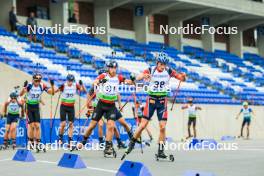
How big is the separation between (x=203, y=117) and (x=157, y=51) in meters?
9.08

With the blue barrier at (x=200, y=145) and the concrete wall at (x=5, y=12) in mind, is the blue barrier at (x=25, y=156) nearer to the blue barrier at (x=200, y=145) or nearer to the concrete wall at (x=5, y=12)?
the blue barrier at (x=200, y=145)

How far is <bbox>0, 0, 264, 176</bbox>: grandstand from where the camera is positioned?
84.1 feet

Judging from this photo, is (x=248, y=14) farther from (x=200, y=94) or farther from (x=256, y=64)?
(x=200, y=94)

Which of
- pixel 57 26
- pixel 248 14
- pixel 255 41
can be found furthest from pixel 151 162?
pixel 255 41

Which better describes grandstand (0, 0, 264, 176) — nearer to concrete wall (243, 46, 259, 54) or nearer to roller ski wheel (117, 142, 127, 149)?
concrete wall (243, 46, 259, 54)

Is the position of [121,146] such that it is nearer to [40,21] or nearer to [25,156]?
[25,156]

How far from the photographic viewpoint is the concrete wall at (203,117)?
848 inches

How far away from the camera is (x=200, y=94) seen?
30.6 meters

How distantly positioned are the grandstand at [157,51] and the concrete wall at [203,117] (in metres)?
0.04

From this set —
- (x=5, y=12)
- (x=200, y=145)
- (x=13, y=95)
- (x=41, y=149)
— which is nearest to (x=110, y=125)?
(x=41, y=149)

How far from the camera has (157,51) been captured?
1439 inches

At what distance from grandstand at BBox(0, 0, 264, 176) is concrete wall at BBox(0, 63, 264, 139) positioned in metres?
0.04

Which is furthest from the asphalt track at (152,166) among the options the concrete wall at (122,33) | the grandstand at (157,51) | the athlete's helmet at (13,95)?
the concrete wall at (122,33)

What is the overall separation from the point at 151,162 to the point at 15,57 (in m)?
13.9
